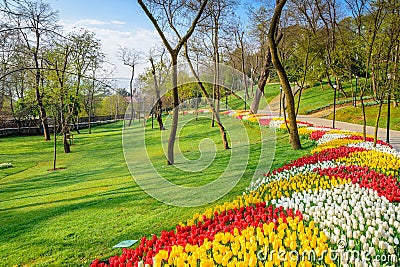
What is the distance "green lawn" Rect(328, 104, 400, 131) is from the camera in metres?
19.5

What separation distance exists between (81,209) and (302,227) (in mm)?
5317

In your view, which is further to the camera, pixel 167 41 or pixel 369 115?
pixel 369 115

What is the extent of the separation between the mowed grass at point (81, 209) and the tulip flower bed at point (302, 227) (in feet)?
3.57

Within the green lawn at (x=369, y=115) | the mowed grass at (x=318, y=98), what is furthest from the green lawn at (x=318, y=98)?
the green lawn at (x=369, y=115)

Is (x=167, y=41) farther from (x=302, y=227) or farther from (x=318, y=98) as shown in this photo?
(x=318, y=98)

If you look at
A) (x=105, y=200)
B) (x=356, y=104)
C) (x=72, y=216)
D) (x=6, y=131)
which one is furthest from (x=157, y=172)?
(x=6, y=131)

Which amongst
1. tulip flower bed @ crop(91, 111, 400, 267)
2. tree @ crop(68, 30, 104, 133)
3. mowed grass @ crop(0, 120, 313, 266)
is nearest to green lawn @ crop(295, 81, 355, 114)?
mowed grass @ crop(0, 120, 313, 266)

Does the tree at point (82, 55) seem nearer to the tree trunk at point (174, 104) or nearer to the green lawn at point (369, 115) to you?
the tree trunk at point (174, 104)

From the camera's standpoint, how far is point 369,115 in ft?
73.0

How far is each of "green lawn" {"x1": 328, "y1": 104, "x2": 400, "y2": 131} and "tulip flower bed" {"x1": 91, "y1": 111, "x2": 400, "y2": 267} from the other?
1344 centimetres

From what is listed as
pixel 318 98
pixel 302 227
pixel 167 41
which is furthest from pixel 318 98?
pixel 302 227

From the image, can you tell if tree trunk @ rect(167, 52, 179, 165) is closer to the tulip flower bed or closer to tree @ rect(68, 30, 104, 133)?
Answer: tree @ rect(68, 30, 104, 133)

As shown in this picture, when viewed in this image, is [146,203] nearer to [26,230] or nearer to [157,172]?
[26,230]

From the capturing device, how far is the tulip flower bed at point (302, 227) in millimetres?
3016
